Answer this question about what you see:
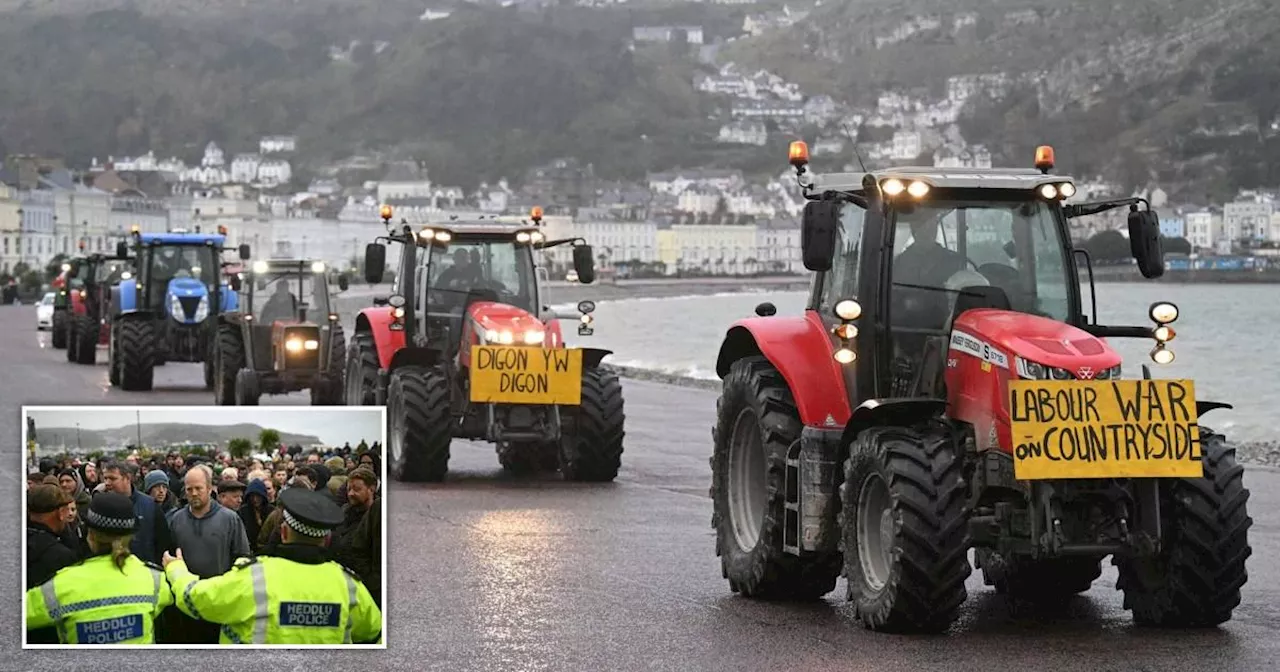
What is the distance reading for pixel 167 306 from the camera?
38.1 m

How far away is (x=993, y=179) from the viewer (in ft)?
39.1

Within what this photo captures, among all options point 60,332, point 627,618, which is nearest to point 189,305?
point 60,332

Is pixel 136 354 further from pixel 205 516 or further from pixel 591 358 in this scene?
pixel 205 516

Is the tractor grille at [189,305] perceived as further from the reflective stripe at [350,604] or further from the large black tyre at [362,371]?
the reflective stripe at [350,604]

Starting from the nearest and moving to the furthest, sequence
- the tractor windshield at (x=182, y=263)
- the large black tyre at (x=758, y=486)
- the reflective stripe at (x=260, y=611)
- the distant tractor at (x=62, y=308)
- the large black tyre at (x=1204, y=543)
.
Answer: the reflective stripe at (x=260, y=611), the large black tyre at (x=1204, y=543), the large black tyre at (x=758, y=486), the tractor windshield at (x=182, y=263), the distant tractor at (x=62, y=308)

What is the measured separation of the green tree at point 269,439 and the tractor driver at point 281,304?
83.1 ft

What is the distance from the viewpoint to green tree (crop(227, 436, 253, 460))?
6.98 m

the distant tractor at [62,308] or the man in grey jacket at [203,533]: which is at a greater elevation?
the distant tractor at [62,308]

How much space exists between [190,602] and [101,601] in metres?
0.27

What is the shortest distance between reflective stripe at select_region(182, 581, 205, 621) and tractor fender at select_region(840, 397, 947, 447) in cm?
488

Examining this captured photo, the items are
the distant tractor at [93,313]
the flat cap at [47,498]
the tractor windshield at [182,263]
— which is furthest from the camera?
the distant tractor at [93,313]

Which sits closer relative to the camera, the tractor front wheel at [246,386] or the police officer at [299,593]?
the police officer at [299,593]

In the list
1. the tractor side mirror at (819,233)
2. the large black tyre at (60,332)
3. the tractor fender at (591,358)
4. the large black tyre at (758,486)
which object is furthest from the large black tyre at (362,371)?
the large black tyre at (60,332)

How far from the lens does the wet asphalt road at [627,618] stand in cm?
1062
